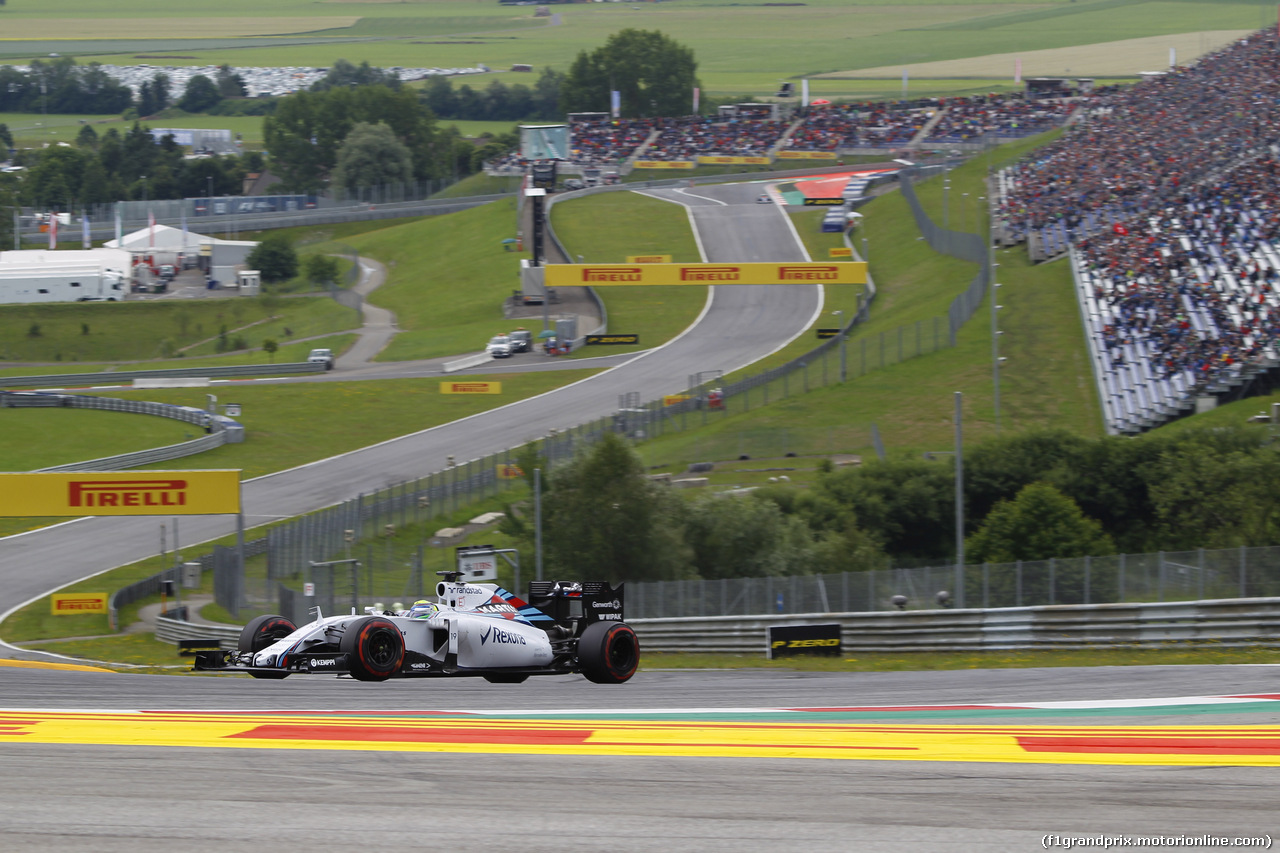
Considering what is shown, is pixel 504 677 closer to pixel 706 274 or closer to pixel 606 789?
pixel 606 789

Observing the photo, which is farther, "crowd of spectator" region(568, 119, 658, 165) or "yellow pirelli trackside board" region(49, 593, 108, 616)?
"crowd of spectator" region(568, 119, 658, 165)

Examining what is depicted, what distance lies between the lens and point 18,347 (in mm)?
92625

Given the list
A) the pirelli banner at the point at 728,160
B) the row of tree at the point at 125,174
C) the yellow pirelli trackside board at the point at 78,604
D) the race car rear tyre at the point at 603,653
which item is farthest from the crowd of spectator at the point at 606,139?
the race car rear tyre at the point at 603,653

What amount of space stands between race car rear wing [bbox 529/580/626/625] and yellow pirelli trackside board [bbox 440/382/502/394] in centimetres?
5115

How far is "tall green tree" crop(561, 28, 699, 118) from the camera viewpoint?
176m

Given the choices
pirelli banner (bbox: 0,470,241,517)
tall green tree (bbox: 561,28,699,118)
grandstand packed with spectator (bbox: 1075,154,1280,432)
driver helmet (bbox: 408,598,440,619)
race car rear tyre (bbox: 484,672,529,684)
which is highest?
tall green tree (bbox: 561,28,699,118)

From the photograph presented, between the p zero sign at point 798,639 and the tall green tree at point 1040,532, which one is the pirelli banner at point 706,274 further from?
the p zero sign at point 798,639

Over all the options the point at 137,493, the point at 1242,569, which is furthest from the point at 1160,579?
the point at 137,493

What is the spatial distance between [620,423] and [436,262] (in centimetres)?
5101

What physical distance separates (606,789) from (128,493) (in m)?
29.0

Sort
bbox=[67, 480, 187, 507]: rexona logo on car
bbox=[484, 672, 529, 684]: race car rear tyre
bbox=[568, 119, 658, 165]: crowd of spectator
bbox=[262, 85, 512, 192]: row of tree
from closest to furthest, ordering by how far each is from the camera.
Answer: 1. bbox=[484, 672, 529, 684]: race car rear tyre
2. bbox=[67, 480, 187, 507]: rexona logo on car
3. bbox=[568, 119, 658, 165]: crowd of spectator
4. bbox=[262, 85, 512, 192]: row of tree

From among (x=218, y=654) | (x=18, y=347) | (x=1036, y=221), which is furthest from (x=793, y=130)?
(x=218, y=654)

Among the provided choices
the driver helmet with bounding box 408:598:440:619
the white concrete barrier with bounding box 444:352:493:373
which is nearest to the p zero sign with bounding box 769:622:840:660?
the driver helmet with bounding box 408:598:440:619

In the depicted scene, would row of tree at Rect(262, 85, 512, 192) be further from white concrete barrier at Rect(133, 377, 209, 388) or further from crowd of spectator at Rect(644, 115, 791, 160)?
white concrete barrier at Rect(133, 377, 209, 388)
